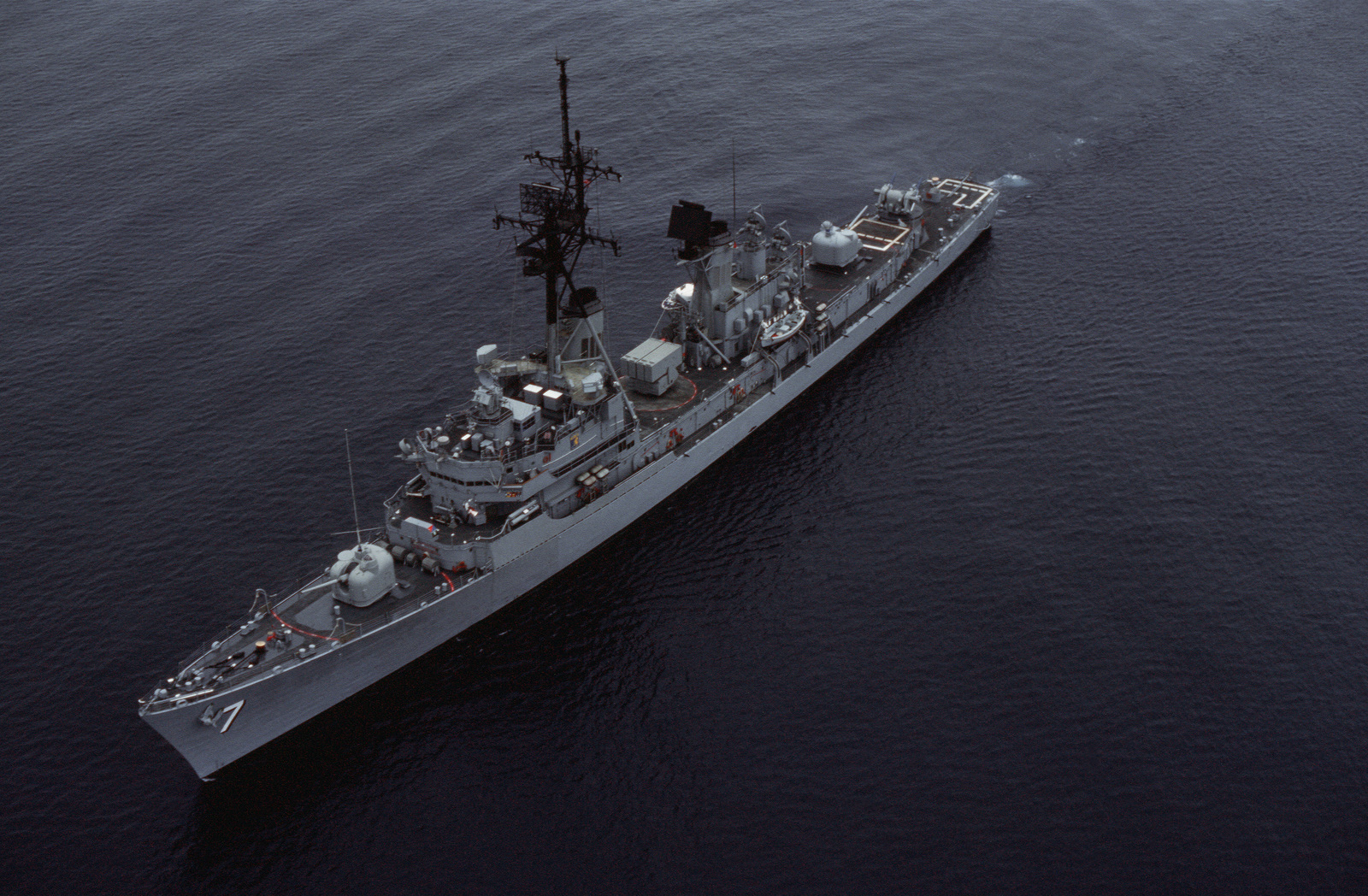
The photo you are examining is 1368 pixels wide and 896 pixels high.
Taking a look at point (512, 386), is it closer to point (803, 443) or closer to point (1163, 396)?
point (803, 443)

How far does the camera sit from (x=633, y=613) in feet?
281

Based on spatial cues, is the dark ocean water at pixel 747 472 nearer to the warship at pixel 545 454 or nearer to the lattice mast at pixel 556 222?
the warship at pixel 545 454

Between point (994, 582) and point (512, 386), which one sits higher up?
point (512, 386)

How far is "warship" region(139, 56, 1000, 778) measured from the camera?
75.4 m

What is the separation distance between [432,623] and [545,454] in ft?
48.6

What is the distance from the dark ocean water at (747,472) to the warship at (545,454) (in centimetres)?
342

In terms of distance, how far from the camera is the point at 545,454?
86.6 m

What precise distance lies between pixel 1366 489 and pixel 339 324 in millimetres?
93036

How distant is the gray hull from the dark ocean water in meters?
2.10

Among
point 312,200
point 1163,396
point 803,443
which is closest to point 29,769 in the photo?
point 803,443

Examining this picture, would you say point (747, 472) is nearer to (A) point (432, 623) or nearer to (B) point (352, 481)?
(A) point (432, 623)

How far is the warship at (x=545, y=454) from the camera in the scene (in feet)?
247

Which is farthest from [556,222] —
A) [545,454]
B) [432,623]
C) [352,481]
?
[432,623]

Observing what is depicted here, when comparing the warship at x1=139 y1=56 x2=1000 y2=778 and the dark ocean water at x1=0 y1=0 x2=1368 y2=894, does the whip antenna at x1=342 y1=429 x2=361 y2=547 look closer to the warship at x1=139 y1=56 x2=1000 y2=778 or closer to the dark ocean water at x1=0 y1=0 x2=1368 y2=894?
the dark ocean water at x1=0 y1=0 x2=1368 y2=894
